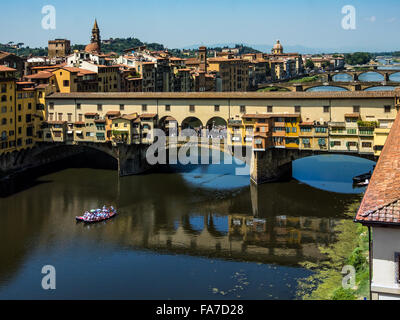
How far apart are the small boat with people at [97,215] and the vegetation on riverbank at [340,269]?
1385 cm

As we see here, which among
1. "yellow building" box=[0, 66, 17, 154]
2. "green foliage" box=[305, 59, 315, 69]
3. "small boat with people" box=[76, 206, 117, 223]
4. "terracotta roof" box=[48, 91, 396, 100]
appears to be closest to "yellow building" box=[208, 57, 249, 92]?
"terracotta roof" box=[48, 91, 396, 100]

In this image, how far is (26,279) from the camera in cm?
2548

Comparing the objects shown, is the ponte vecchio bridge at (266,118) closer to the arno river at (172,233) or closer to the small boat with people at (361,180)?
the arno river at (172,233)

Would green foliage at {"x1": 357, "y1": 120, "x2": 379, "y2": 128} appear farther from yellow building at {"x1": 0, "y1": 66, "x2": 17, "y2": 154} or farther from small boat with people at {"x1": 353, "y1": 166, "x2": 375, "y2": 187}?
yellow building at {"x1": 0, "y1": 66, "x2": 17, "y2": 154}

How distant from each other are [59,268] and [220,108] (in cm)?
2344

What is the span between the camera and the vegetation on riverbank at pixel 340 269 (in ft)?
68.2

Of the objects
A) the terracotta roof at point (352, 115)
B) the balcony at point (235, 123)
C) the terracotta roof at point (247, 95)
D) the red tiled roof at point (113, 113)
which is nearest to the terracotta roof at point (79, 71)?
the terracotta roof at point (247, 95)

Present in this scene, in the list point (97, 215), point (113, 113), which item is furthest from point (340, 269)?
point (113, 113)

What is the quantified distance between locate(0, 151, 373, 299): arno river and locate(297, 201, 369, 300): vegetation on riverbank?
24.0 inches

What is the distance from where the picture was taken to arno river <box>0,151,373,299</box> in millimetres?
24438

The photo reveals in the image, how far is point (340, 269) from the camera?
25.6m

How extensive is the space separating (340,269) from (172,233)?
423 inches

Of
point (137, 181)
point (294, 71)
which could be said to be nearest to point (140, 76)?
point (137, 181)
